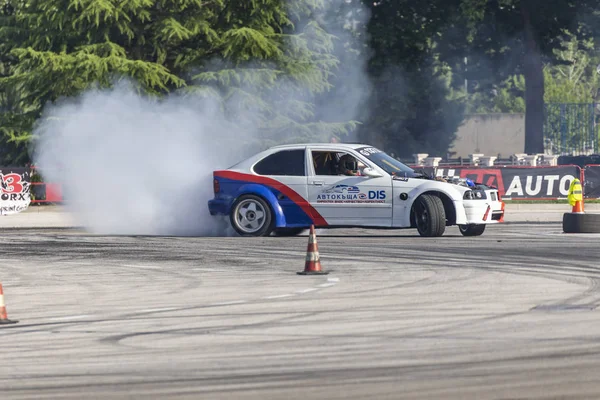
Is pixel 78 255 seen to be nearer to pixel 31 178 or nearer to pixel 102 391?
pixel 102 391

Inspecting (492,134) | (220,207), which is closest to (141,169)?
(220,207)

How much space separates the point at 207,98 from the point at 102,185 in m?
12.0

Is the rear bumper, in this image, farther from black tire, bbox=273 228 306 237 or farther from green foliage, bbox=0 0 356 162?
green foliage, bbox=0 0 356 162

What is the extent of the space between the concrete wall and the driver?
52.8m

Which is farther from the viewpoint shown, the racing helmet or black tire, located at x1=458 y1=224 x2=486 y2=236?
black tire, located at x1=458 y1=224 x2=486 y2=236

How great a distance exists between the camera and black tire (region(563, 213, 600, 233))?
62.4ft

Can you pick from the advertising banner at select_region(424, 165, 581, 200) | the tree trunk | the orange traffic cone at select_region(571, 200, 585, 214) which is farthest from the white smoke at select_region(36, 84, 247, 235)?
the tree trunk

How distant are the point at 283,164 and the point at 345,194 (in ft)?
3.99

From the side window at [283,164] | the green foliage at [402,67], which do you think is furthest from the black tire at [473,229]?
the green foliage at [402,67]

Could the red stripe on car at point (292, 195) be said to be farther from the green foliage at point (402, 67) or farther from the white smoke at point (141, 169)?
the green foliage at point (402, 67)

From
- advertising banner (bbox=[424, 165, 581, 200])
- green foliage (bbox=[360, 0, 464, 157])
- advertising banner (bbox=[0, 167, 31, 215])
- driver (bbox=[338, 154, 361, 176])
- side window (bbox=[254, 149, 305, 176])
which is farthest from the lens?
green foliage (bbox=[360, 0, 464, 157])

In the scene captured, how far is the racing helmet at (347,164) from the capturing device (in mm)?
18422

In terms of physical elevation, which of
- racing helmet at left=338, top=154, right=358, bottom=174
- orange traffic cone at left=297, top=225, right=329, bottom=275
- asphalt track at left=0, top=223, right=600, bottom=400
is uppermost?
racing helmet at left=338, top=154, right=358, bottom=174

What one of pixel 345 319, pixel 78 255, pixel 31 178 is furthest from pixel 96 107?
pixel 345 319
